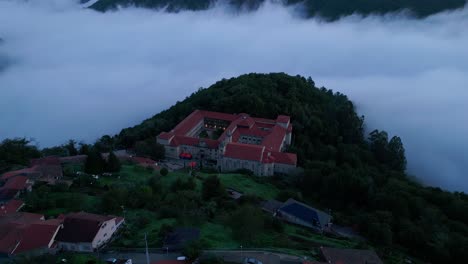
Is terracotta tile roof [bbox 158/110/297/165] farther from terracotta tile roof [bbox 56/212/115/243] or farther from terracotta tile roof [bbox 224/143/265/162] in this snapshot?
terracotta tile roof [bbox 56/212/115/243]

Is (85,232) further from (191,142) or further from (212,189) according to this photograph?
(191,142)

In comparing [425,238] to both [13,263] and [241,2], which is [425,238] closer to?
[13,263]

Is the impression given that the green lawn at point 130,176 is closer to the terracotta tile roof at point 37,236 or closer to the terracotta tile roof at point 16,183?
the terracotta tile roof at point 16,183

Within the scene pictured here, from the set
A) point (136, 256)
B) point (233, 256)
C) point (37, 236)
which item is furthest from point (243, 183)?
point (37, 236)

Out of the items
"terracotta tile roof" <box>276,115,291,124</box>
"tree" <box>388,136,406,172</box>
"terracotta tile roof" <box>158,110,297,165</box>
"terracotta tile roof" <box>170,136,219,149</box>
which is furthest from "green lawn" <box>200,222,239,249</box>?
"tree" <box>388,136,406,172</box>

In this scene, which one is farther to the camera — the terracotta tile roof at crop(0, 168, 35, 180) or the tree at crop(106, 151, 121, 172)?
the tree at crop(106, 151, 121, 172)

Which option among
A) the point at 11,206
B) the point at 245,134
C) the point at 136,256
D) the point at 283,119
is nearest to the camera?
the point at 136,256

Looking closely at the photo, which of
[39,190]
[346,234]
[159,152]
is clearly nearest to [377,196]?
[346,234]

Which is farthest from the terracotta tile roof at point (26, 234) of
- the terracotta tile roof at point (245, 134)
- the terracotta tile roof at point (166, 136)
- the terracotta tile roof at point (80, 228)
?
the terracotta tile roof at point (166, 136)
